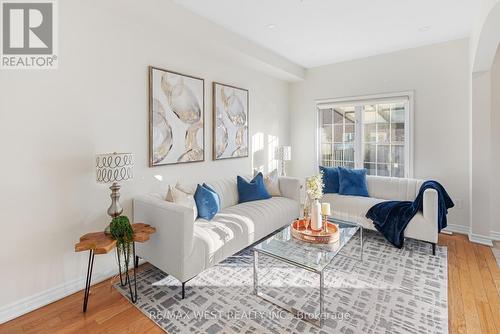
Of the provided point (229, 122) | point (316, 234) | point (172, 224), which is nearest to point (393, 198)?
point (316, 234)

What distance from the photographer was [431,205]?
3025 mm

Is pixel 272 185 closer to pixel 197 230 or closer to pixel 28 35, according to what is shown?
pixel 197 230

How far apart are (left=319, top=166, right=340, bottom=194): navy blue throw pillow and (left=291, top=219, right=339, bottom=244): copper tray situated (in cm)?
155

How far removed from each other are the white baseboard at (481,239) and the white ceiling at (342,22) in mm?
2632

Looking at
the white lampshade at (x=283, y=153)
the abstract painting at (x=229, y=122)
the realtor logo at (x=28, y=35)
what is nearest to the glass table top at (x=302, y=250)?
the abstract painting at (x=229, y=122)

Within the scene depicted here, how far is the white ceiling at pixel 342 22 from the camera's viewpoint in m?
2.80

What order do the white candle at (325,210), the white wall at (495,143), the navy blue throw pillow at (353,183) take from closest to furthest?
the white candle at (325,210)
the white wall at (495,143)
the navy blue throw pillow at (353,183)

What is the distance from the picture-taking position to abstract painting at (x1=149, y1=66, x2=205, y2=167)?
2967 mm

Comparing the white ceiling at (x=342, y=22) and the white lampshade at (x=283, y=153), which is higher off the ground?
the white ceiling at (x=342, y=22)

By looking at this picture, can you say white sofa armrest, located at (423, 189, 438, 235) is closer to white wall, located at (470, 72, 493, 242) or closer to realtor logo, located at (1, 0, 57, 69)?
white wall, located at (470, 72, 493, 242)

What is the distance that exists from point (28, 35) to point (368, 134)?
4565mm

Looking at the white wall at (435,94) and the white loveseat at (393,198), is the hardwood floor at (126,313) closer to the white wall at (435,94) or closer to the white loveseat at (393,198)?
the white loveseat at (393,198)

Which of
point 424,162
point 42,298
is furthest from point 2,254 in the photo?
point 424,162

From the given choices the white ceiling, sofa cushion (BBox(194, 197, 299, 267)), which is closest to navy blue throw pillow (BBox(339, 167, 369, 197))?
sofa cushion (BBox(194, 197, 299, 267))
